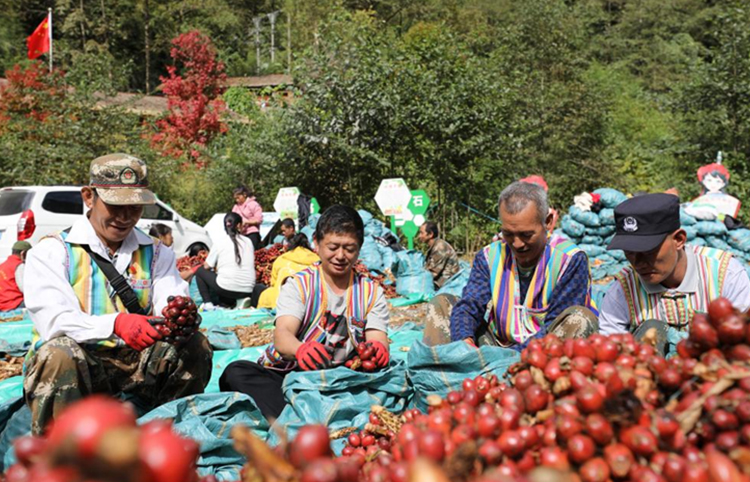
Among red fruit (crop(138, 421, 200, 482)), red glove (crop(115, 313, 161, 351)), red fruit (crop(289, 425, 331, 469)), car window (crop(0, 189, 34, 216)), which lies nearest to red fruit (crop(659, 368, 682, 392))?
red fruit (crop(289, 425, 331, 469))

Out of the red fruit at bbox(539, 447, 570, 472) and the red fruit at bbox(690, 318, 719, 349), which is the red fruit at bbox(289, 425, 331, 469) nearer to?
the red fruit at bbox(539, 447, 570, 472)

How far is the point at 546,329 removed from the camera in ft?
10.9

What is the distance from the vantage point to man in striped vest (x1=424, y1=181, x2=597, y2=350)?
3154mm

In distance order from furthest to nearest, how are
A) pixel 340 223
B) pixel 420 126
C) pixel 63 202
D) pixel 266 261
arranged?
1. pixel 420 126
2. pixel 63 202
3. pixel 266 261
4. pixel 340 223

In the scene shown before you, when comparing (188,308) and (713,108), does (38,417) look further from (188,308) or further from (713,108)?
(713,108)

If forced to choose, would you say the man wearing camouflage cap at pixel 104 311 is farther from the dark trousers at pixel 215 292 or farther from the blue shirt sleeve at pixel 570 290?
the dark trousers at pixel 215 292

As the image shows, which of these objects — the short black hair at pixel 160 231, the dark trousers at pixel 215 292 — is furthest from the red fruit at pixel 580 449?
the short black hair at pixel 160 231

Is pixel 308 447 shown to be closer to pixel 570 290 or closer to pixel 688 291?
pixel 688 291

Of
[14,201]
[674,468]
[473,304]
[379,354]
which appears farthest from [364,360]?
[14,201]

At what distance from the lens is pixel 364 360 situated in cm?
319

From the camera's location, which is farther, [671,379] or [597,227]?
[597,227]

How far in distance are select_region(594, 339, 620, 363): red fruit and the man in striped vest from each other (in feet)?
4.61

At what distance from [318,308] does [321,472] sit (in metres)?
2.36

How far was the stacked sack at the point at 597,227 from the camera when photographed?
28.3 ft
